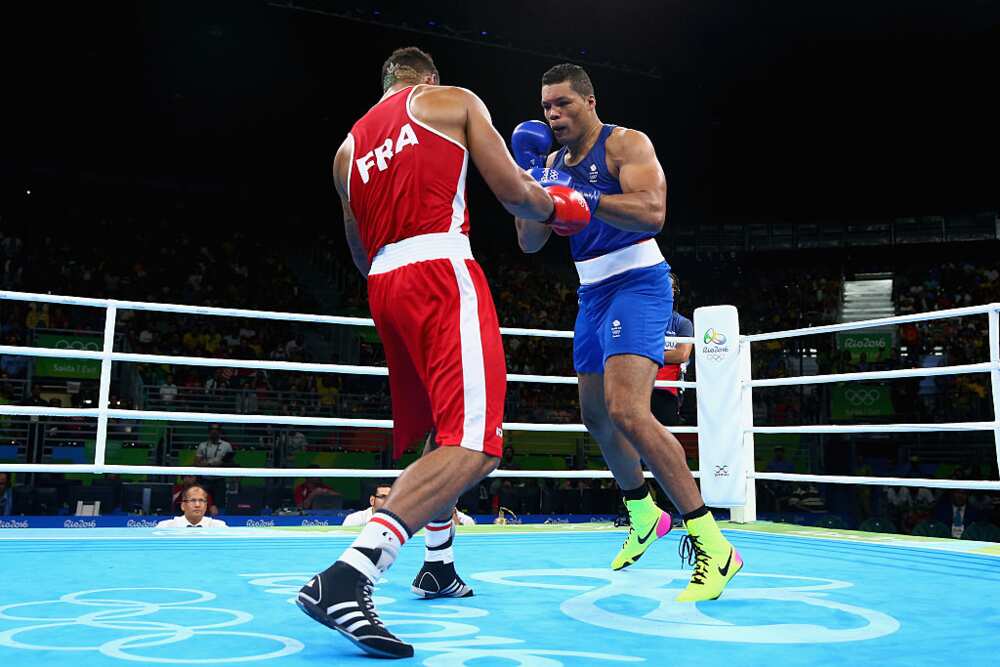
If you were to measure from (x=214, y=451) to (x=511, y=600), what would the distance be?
633cm

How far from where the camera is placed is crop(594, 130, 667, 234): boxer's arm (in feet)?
7.04

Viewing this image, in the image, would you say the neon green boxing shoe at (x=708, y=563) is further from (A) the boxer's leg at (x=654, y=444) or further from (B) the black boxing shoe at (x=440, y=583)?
(B) the black boxing shoe at (x=440, y=583)

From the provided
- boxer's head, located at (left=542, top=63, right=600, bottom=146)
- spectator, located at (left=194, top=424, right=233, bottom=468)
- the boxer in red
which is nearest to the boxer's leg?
the boxer in red

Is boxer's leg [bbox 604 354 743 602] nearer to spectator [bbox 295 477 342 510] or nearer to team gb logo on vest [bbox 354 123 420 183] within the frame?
team gb logo on vest [bbox 354 123 420 183]

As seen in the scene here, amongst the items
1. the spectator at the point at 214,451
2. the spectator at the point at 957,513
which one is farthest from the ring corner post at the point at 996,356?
the spectator at the point at 214,451

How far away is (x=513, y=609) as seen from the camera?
6.02 feet

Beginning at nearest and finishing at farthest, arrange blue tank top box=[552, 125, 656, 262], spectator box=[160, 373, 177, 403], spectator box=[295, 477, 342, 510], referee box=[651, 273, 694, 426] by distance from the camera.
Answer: blue tank top box=[552, 125, 656, 262], referee box=[651, 273, 694, 426], spectator box=[295, 477, 342, 510], spectator box=[160, 373, 177, 403]

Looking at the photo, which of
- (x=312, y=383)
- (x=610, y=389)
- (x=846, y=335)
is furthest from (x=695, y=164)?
(x=610, y=389)

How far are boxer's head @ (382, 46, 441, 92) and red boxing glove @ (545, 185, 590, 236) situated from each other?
14.6 inches

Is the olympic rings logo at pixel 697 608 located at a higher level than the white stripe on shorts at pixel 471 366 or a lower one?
lower

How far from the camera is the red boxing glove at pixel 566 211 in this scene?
6.12 feet

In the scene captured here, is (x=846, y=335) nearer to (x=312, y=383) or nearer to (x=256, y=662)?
(x=312, y=383)

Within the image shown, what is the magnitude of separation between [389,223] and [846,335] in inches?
575

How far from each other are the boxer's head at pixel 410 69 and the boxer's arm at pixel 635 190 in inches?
19.5
